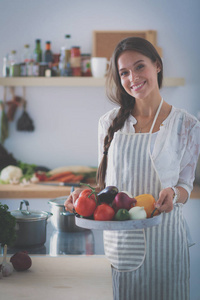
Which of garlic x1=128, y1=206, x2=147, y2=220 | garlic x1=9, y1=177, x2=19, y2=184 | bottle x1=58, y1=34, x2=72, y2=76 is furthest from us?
bottle x1=58, y1=34, x2=72, y2=76

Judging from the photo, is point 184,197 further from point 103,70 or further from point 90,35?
point 90,35

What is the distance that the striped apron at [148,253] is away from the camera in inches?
55.6

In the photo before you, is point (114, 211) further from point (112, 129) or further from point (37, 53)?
point (37, 53)

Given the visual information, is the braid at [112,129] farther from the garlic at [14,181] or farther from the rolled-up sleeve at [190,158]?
the garlic at [14,181]

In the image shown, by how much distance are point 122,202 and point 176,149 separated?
369mm

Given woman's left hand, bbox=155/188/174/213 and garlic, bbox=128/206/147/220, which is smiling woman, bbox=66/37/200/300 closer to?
woman's left hand, bbox=155/188/174/213

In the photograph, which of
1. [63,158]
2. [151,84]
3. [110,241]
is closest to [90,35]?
[63,158]

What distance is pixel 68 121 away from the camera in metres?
3.59

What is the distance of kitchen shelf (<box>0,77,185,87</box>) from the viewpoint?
3215 millimetres

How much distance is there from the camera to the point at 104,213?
114cm

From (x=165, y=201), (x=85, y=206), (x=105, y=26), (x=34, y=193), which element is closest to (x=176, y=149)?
(x=165, y=201)

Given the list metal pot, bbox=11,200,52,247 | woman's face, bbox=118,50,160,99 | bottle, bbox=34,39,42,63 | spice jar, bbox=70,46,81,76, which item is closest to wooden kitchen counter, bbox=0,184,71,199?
spice jar, bbox=70,46,81,76

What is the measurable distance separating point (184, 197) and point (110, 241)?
1.04 ft

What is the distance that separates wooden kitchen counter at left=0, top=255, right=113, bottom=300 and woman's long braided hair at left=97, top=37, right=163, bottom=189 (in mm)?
434
